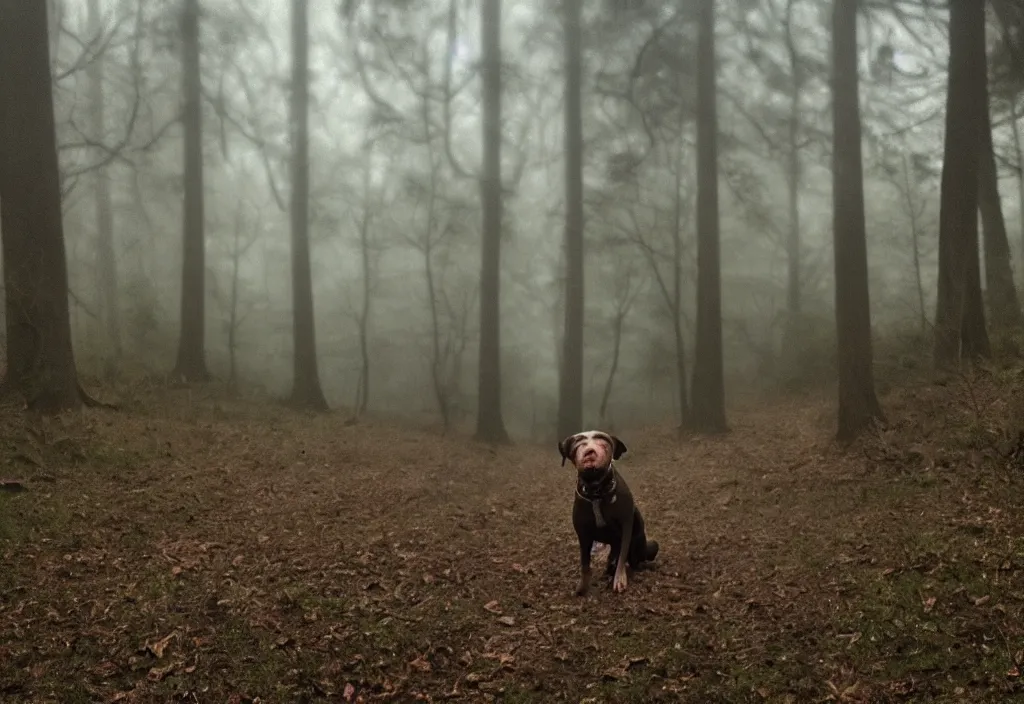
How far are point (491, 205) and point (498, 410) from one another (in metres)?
5.61

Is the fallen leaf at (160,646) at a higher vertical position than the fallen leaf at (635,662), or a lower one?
higher

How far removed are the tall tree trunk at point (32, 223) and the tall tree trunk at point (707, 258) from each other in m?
13.0

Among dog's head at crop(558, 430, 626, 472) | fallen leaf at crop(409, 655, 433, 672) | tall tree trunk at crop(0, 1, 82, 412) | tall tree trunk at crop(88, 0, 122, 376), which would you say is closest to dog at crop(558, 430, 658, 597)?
dog's head at crop(558, 430, 626, 472)

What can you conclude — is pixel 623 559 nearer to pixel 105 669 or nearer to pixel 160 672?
pixel 160 672

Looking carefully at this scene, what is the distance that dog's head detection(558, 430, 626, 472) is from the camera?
5.44m

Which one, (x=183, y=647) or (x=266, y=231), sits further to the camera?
(x=266, y=231)

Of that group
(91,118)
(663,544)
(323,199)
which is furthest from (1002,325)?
(91,118)

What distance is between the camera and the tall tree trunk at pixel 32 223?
9219 millimetres

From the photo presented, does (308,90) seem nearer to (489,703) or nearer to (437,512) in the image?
(437,512)

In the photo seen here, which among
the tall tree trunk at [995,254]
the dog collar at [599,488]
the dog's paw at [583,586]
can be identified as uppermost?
the tall tree trunk at [995,254]

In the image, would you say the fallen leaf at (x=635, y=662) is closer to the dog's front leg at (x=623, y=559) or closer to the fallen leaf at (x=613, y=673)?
the fallen leaf at (x=613, y=673)

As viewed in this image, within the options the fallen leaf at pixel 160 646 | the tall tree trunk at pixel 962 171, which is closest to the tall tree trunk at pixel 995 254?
the tall tree trunk at pixel 962 171

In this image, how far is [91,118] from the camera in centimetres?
2342

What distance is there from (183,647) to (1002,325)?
1368 cm
